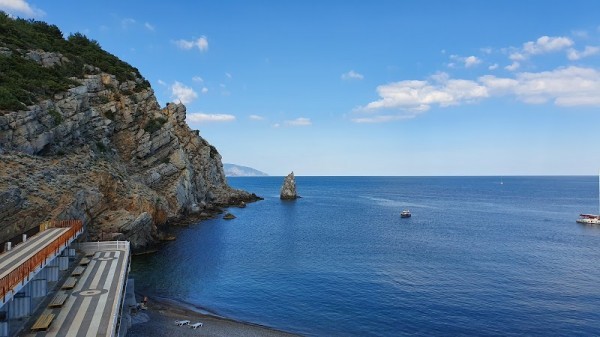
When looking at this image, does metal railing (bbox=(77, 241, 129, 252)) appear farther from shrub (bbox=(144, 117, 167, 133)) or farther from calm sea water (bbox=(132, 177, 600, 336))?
shrub (bbox=(144, 117, 167, 133))

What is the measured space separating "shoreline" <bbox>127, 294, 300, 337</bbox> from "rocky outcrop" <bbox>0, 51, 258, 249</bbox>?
18.4 meters

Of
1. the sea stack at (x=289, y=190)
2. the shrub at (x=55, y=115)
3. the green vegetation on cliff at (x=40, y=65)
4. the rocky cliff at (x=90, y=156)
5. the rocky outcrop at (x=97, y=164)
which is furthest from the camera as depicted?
the sea stack at (x=289, y=190)

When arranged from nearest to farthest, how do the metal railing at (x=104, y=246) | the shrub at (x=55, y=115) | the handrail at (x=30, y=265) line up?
1. the handrail at (x=30, y=265)
2. the metal railing at (x=104, y=246)
3. the shrub at (x=55, y=115)

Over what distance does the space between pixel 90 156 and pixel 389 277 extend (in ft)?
171

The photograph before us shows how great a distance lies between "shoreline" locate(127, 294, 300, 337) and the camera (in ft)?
116

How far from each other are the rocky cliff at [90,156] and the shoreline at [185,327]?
18.4 m

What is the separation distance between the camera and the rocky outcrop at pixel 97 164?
4972 cm

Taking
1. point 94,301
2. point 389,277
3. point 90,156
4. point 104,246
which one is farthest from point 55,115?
point 389,277

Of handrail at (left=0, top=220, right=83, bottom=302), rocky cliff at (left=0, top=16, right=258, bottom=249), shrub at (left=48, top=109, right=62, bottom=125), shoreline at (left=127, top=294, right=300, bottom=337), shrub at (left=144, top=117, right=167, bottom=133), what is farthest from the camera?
shrub at (left=144, top=117, right=167, bottom=133)

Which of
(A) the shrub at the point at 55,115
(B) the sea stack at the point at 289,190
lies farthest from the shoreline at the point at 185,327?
(B) the sea stack at the point at 289,190

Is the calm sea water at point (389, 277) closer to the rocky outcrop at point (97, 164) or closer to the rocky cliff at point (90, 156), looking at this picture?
the rocky outcrop at point (97, 164)

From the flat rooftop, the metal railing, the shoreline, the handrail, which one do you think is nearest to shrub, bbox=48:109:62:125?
the metal railing

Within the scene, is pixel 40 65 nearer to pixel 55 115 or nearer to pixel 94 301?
pixel 55 115

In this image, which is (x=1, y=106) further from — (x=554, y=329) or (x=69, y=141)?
(x=554, y=329)
